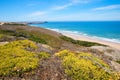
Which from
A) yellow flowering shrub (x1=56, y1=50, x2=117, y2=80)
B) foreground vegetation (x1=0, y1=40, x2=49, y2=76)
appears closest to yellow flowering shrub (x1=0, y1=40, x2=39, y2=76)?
foreground vegetation (x1=0, y1=40, x2=49, y2=76)

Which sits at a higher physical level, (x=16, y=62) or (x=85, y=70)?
(x=16, y=62)

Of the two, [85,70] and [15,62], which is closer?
[85,70]

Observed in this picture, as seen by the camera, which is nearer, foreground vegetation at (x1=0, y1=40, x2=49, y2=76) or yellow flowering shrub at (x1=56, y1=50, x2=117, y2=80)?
yellow flowering shrub at (x1=56, y1=50, x2=117, y2=80)

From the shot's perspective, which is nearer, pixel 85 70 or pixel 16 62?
pixel 85 70

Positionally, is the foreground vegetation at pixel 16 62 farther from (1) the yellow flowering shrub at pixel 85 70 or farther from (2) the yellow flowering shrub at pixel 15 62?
(1) the yellow flowering shrub at pixel 85 70

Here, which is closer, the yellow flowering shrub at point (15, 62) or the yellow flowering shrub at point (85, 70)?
the yellow flowering shrub at point (85, 70)

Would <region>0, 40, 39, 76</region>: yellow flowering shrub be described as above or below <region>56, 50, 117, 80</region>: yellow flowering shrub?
above

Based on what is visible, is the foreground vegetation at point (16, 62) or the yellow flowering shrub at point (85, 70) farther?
the foreground vegetation at point (16, 62)

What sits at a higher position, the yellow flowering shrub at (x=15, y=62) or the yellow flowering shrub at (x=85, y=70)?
the yellow flowering shrub at (x=15, y=62)

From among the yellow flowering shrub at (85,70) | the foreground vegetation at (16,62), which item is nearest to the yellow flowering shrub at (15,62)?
the foreground vegetation at (16,62)

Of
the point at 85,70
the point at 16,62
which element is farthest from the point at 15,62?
the point at 85,70

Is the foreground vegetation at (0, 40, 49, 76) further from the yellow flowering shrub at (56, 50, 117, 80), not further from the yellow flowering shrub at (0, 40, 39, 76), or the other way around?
the yellow flowering shrub at (56, 50, 117, 80)

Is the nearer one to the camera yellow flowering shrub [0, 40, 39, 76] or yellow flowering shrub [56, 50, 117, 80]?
yellow flowering shrub [56, 50, 117, 80]

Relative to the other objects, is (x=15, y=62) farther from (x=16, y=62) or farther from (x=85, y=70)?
(x=85, y=70)
